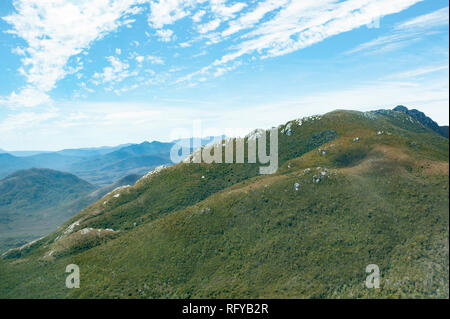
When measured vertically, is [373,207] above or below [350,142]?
below

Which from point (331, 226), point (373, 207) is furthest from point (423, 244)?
point (331, 226)

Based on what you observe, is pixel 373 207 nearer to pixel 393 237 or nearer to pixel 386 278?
pixel 393 237

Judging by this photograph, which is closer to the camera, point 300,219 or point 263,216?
point 300,219
